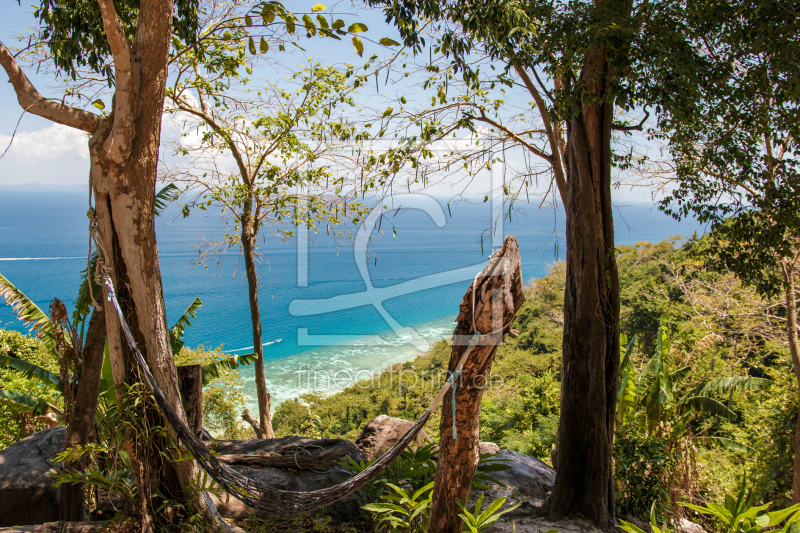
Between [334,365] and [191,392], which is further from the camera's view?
[334,365]

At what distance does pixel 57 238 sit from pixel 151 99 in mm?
83054

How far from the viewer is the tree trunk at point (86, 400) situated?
306cm

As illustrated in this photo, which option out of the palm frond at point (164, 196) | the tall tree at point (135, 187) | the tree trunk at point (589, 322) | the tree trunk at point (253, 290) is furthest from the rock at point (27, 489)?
the tree trunk at point (589, 322)

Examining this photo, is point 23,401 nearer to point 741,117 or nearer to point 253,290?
point 253,290

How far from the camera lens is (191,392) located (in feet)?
12.2

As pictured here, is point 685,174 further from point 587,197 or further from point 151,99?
point 151,99

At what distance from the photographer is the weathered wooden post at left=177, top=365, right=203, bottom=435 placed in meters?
3.67

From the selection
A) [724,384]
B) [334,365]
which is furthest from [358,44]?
[334,365]

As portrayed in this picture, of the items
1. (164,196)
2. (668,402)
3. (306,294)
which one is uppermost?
(164,196)

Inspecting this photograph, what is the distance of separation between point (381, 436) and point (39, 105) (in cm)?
425

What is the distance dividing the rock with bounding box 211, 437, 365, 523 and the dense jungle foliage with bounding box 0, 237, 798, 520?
1.23 meters

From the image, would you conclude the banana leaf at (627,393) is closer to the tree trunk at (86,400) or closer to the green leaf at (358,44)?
the green leaf at (358,44)

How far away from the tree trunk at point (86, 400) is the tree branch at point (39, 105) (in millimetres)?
1232

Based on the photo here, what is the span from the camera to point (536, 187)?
18.2 feet
